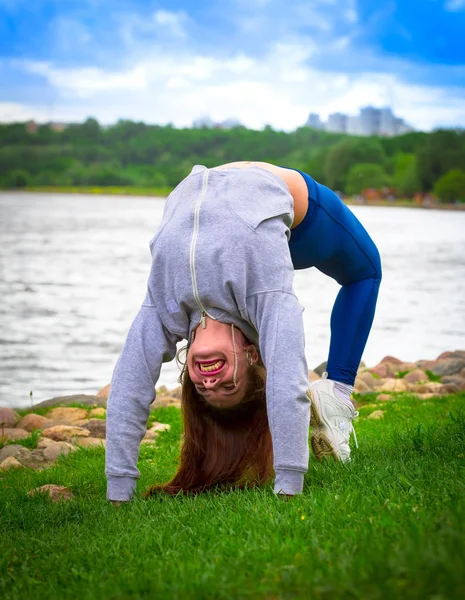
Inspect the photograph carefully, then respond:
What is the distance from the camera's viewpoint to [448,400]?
686 centimetres

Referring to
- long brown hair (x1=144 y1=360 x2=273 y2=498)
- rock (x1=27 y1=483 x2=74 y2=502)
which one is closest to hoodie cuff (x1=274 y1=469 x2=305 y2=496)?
long brown hair (x1=144 y1=360 x2=273 y2=498)

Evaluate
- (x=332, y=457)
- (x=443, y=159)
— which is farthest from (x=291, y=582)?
(x=443, y=159)

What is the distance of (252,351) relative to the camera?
3568 millimetres

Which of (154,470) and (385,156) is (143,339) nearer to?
(154,470)

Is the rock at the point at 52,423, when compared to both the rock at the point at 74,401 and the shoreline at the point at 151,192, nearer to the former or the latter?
the rock at the point at 74,401

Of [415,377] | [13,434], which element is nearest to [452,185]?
[415,377]

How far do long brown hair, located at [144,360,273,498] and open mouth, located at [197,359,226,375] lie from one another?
0.33m

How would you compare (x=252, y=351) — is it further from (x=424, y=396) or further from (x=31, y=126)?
(x=31, y=126)

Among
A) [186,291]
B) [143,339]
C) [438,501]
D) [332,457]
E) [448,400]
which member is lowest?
[448,400]

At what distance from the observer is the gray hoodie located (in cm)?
329

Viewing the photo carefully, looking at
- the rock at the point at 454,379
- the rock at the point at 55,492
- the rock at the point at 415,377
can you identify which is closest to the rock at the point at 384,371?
the rock at the point at 415,377

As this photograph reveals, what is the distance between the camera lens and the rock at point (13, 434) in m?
6.10

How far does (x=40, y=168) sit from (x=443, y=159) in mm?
27536

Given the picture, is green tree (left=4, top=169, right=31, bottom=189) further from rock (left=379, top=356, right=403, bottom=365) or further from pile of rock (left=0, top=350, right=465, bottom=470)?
pile of rock (left=0, top=350, right=465, bottom=470)
